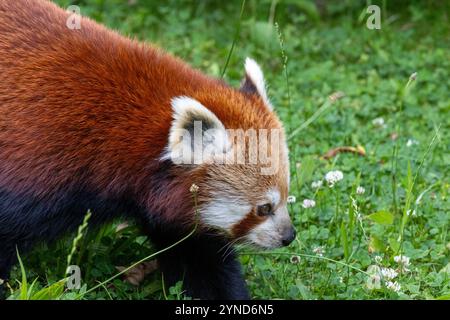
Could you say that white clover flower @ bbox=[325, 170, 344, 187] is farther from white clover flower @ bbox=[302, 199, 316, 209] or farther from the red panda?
the red panda

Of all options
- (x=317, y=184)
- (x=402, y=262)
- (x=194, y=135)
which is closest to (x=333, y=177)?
(x=317, y=184)

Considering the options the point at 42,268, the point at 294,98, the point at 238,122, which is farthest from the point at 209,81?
the point at 294,98

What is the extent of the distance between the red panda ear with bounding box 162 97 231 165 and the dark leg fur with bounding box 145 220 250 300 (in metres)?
0.57

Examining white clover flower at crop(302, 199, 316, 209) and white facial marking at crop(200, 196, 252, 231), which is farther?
white clover flower at crop(302, 199, 316, 209)

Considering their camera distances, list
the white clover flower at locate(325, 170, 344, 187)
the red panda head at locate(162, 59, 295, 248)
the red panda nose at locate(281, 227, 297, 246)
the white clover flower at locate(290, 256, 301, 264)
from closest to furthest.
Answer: the red panda head at locate(162, 59, 295, 248), the red panda nose at locate(281, 227, 297, 246), the white clover flower at locate(290, 256, 301, 264), the white clover flower at locate(325, 170, 344, 187)

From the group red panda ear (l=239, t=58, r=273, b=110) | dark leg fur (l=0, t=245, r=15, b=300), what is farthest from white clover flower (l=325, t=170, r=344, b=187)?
dark leg fur (l=0, t=245, r=15, b=300)

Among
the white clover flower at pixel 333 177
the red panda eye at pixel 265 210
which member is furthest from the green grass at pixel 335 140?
the red panda eye at pixel 265 210

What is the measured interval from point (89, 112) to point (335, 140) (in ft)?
8.12

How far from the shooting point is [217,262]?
460cm

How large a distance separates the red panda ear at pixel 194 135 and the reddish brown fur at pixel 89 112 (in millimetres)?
75

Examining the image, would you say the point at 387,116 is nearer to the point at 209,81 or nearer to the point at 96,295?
the point at 209,81

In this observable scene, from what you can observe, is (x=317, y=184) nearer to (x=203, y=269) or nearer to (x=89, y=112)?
(x=203, y=269)

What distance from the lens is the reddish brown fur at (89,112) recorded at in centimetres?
404

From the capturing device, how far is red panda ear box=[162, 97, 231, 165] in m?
3.91
